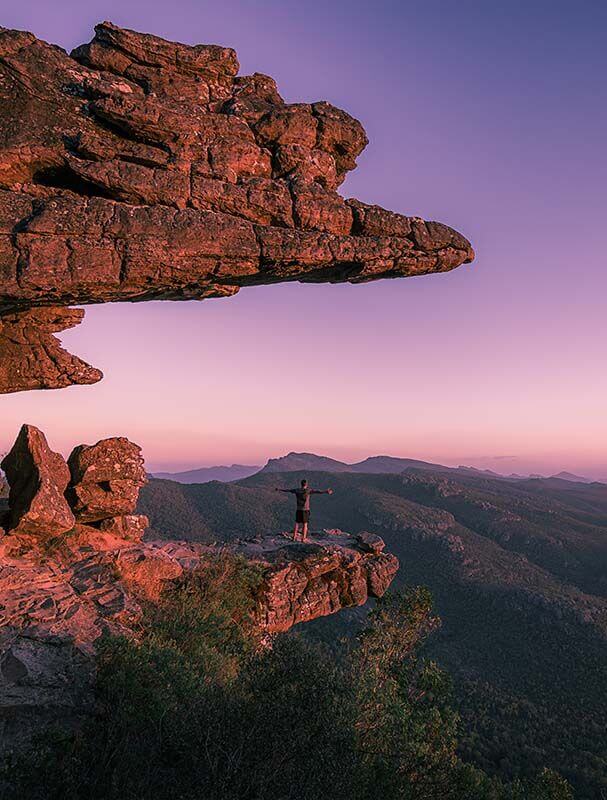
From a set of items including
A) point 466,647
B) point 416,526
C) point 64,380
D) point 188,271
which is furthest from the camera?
point 416,526

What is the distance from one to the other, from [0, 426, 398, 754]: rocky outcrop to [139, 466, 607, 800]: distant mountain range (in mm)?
6305

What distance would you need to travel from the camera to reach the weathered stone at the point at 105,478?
1884cm

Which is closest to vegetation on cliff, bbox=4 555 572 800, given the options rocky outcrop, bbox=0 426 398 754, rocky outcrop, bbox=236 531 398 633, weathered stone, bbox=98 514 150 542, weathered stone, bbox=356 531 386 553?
rocky outcrop, bbox=0 426 398 754

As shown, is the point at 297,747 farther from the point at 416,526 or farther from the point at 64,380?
the point at 416,526

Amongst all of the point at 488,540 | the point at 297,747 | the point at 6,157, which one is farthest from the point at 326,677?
the point at 488,540

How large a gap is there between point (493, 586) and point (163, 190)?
107m

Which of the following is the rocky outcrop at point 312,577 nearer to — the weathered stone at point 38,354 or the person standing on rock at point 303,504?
the person standing on rock at point 303,504

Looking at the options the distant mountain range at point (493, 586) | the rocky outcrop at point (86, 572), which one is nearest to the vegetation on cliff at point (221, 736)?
the rocky outcrop at point (86, 572)

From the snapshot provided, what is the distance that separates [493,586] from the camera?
97.2 m

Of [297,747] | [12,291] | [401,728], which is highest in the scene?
[12,291]

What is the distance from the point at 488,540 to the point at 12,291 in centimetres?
13302

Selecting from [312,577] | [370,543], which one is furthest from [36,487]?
[370,543]

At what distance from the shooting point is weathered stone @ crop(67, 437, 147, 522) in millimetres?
18844

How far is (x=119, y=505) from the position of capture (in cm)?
1945
